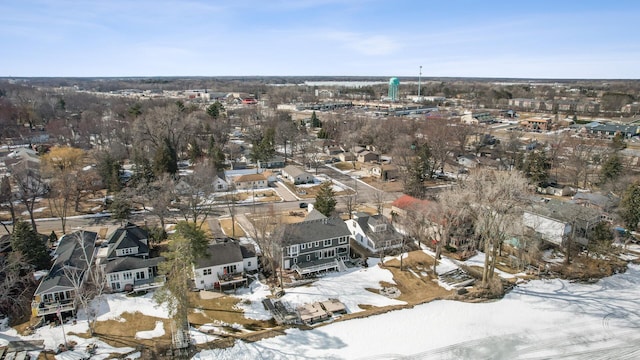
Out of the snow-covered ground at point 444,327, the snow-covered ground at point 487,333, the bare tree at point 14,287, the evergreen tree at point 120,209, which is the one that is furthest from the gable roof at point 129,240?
the snow-covered ground at point 487,333

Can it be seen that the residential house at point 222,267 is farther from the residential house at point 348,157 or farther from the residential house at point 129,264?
the residential house at point 348,157

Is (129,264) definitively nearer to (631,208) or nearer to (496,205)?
(496,205)

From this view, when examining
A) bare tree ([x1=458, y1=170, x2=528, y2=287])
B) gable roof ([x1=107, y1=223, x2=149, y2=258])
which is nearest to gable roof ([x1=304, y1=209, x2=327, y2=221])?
bare tree ([x1=458, y1=170, x2=528, y2=287])

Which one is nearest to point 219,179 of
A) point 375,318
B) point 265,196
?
point 265,196

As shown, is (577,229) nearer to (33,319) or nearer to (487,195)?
(487,195)

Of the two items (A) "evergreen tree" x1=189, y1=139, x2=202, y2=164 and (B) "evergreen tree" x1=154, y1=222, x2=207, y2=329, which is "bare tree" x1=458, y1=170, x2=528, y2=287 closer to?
(B) "evergreen tree" x1=154, y1=222, x2=207, y2=329

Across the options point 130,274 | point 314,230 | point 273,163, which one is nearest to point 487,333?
point 314,230
